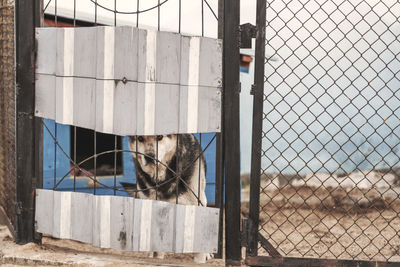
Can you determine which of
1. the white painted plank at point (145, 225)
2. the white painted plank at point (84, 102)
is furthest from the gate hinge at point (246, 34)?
the white painted plank at point (145, 225)

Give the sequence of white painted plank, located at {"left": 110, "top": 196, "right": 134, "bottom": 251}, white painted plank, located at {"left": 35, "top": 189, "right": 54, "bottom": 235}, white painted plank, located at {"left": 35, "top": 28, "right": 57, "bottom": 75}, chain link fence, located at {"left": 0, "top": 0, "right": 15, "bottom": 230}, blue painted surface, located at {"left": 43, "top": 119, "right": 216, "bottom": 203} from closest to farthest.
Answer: white painted plank, located at {"left": 110, "top": 196, "right": 134, "bottom": 251}
white painted plank, located at {"left": 35, "top": 28, "right": 57, "bottom": 75}
white painted plank, located at {"left": 35, "top": 189, "right": 54, "bottom": 235}
chain link fence, located at {"left": 0, "top": 0, "right": 15, "bottom": 230}
blue painted surface, located at {"left": 43, "top": 119, "right": 216, "bottom": 203}

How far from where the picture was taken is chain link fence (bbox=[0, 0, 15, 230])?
161 inches

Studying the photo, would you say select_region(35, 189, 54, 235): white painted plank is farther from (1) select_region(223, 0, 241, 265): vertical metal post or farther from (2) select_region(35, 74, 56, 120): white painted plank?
(1) select_region(223, 0, 241, 265): vertical metal post

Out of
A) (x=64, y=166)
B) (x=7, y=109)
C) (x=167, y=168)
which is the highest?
(x=7, y=109)

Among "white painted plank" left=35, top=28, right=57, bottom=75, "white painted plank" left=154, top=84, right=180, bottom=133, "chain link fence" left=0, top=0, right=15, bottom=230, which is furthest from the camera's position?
"chain link fence" left=0, top=0, right=15, bottom=230

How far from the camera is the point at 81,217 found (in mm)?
3520

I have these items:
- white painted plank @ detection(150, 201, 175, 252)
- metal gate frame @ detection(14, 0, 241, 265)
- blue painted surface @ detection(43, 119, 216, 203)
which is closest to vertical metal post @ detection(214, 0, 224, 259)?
metal gate frame @ detection(14, 0, 241, 265)

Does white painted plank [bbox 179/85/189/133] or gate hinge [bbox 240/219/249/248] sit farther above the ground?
white painted plank [bbox 179/85/189/133]

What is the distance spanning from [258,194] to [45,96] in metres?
1.78

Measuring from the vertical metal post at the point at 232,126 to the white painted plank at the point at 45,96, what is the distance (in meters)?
1.31

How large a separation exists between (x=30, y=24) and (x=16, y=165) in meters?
1.11

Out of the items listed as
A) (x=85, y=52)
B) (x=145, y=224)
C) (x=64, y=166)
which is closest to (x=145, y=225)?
(x=145, y=224)

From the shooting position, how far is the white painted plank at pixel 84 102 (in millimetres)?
3365

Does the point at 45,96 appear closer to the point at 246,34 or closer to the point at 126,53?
the point at 126,53
